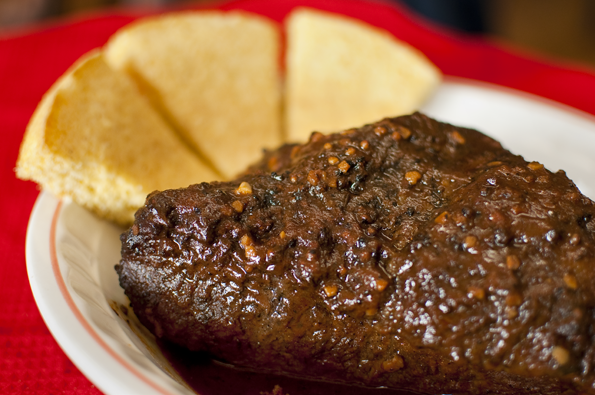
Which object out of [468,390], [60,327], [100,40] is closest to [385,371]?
[468,390]

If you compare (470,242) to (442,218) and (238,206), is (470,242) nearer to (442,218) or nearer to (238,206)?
(442,218)

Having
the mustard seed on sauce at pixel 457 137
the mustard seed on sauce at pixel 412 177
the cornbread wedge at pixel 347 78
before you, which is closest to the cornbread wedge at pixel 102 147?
the cornbread wedge at pixel 347 78

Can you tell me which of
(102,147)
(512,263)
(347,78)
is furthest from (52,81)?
(512,263)

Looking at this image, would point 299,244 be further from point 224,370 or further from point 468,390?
point 468,390

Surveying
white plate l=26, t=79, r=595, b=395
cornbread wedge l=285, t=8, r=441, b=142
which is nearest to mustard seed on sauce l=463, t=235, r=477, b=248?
white plate l=26, t=79, r=595, b=395

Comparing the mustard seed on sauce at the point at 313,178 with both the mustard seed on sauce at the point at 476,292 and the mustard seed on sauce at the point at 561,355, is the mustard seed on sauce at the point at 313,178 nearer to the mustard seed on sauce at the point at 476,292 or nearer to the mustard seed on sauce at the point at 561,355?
the mustard seed on sauce at the point at 476,292
